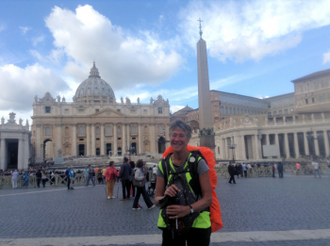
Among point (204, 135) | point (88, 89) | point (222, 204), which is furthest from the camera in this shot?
point (88, 89)

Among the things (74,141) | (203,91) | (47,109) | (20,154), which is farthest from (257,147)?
(47,109)

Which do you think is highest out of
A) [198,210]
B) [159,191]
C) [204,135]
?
[204,135]

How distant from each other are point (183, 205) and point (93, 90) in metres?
→ 88.2

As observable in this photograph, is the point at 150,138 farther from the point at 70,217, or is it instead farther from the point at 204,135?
the point at 70,217

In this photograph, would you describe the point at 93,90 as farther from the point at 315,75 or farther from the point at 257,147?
the point at 315,75

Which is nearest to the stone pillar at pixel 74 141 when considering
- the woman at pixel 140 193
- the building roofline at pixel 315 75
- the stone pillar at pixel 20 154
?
the stone pillar at pixel 20 154

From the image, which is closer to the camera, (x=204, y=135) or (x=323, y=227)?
(x=323, y=227)

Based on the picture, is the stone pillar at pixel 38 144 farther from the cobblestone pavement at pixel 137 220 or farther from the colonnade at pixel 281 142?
the cobblestone pavement at pixel 137 220

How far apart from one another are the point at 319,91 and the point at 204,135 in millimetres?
39830

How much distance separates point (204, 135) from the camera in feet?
50.4

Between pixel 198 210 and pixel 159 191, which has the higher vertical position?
pixel 159 191

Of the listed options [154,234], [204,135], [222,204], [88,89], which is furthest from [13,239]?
[88,89]

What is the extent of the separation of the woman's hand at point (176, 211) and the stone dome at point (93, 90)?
8336 centimetres

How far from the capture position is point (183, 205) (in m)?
1.94
